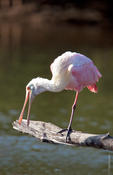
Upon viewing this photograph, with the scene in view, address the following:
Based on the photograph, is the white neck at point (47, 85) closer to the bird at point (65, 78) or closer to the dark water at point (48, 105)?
the bird at point (65, 78)

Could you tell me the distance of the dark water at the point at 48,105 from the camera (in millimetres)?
8492

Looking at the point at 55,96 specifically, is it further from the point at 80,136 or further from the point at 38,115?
the point at 80,136

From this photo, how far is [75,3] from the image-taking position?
2509 centimetres

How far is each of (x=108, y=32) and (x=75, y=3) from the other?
257cm

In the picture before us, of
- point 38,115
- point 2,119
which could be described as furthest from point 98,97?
point 2,119

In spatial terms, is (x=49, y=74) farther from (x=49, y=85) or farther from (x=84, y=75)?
(x=49, y=85)

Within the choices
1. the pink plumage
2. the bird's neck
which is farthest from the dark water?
the bird's neck

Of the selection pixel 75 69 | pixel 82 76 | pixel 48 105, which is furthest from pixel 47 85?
pixel 48 105

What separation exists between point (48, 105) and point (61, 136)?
553cm

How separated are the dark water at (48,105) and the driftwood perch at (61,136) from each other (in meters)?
1.58

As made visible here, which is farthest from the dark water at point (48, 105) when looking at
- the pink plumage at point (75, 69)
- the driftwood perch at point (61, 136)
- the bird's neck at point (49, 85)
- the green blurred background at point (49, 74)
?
the bird's neck at point (49, 85)

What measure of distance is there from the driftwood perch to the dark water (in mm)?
1576

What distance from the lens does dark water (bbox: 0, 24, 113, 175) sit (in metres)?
8.49

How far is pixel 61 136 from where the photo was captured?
654cm
